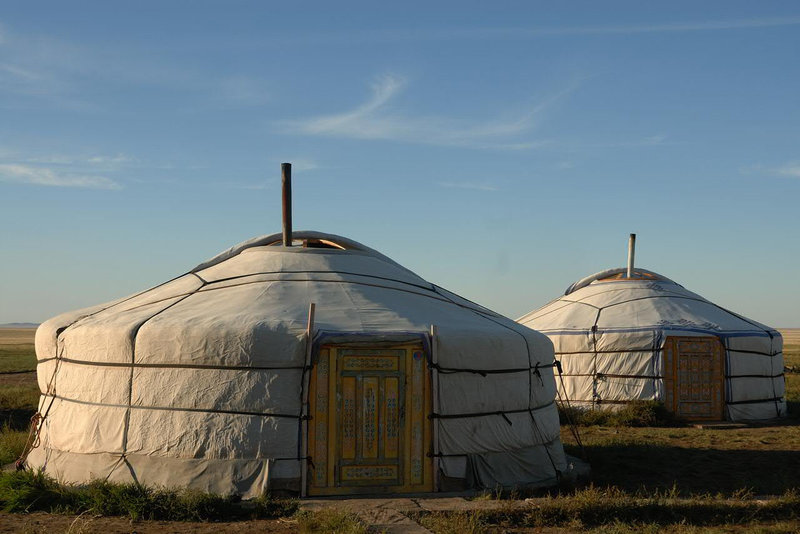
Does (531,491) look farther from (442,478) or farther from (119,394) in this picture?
(119,394)

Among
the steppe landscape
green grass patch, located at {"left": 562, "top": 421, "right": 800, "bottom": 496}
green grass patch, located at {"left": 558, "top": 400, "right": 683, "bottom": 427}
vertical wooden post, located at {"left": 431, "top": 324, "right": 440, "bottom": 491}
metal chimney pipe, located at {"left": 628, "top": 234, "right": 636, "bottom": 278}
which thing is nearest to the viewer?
the steppe landscape

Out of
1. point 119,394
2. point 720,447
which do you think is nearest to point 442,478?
point 119,394

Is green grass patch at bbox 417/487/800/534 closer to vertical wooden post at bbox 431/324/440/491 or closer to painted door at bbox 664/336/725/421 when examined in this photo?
vertical wooden post at bbox 431/324/440/491

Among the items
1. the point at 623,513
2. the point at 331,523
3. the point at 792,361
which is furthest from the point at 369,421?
the point at 792,361

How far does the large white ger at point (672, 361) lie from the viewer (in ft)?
40.2

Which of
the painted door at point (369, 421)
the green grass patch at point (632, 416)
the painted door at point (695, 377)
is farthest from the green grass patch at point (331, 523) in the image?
the painted door at point (695, 377)

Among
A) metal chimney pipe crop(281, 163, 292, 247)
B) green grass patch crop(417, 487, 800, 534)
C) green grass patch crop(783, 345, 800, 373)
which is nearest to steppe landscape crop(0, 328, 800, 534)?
green grass patch crop(417, 487, 800, 534)

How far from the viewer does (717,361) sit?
1235 centimetres

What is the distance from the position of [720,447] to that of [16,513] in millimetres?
7767

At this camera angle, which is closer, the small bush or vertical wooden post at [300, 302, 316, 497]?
the small bush

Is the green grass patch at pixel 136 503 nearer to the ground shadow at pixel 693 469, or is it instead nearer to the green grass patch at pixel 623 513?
the green grass patch at pixel 623 513

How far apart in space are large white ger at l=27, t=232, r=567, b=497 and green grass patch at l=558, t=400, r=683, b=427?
4320 mm

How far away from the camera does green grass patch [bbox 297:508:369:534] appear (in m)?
5.31

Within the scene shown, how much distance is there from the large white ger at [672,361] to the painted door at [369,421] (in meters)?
6.21
